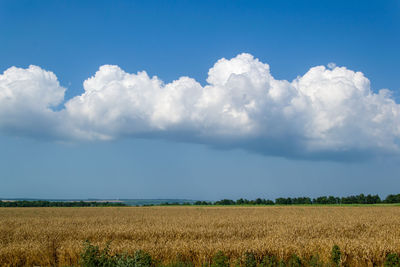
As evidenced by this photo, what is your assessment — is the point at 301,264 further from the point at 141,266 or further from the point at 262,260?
the point at 141,266

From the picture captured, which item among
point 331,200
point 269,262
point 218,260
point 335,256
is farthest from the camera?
point 331,200

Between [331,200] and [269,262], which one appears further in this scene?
[331,200]

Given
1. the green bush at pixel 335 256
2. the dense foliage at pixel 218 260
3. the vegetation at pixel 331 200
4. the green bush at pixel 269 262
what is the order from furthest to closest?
1. the vegetation at pixel 331 200
2. the green bush at pixel 335 256
3. the green bush at pixel 269 262
4. the dense foliage at pixel 218 260

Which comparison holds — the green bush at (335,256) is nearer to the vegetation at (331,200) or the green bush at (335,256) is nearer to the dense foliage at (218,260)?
the dense foliage at (218,260)

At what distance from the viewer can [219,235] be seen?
71.4ft

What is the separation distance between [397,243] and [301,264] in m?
6.15

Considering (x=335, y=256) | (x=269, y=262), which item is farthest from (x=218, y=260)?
(x=335, y=256)

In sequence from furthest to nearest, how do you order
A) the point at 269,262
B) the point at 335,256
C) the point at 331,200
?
the point at 331,200
the point at 335,256
the point at 269,262

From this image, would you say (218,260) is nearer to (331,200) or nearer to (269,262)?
(269,262)

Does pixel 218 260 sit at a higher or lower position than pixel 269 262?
higher

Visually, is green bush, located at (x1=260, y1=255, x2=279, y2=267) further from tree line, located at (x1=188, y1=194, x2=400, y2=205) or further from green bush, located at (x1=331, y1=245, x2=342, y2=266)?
tree line, located at (x1=188, y1=194, x2=400, y2=205)

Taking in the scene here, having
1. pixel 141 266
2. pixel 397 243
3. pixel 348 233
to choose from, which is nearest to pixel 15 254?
pixel 141 266

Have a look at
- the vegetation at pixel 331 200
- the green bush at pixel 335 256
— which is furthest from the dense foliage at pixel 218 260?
the vegetation at pixel 331 200

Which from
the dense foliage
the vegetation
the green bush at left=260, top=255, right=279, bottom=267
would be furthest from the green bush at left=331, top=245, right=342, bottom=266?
the vegetation
